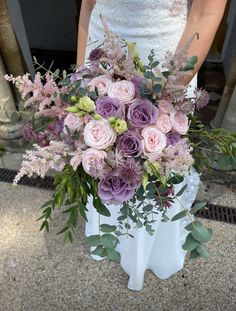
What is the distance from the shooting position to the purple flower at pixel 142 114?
84 cm

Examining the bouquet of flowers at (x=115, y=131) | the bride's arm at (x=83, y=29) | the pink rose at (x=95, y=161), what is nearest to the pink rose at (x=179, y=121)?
the bouquet of flowers at (x=115, y=131)

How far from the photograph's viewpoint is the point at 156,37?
1.38m

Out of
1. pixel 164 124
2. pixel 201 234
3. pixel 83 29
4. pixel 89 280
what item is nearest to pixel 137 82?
pixel 164 124

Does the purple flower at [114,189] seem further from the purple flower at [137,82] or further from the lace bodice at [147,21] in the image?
the lace bodice at [147,21]

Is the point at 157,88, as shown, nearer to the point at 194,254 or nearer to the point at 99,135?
the point at 99,135

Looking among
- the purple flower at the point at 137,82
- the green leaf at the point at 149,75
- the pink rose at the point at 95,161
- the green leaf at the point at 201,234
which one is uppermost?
the green leaf at the point at 149,75

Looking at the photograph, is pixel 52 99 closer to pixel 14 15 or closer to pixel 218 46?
pixel 14 15

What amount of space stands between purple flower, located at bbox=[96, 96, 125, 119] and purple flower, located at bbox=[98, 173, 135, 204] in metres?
0.16

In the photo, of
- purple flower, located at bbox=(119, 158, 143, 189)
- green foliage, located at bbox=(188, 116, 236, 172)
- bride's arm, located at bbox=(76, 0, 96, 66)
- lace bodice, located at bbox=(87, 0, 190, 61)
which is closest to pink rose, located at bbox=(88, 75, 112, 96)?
purple flower, located at bbox=(119, 158, 143, 189)

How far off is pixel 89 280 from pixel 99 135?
139cm

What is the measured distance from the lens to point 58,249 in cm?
212

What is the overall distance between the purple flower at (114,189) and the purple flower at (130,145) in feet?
0.22

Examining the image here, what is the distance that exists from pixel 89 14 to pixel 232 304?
1.72m

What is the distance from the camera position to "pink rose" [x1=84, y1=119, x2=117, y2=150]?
820 mm
